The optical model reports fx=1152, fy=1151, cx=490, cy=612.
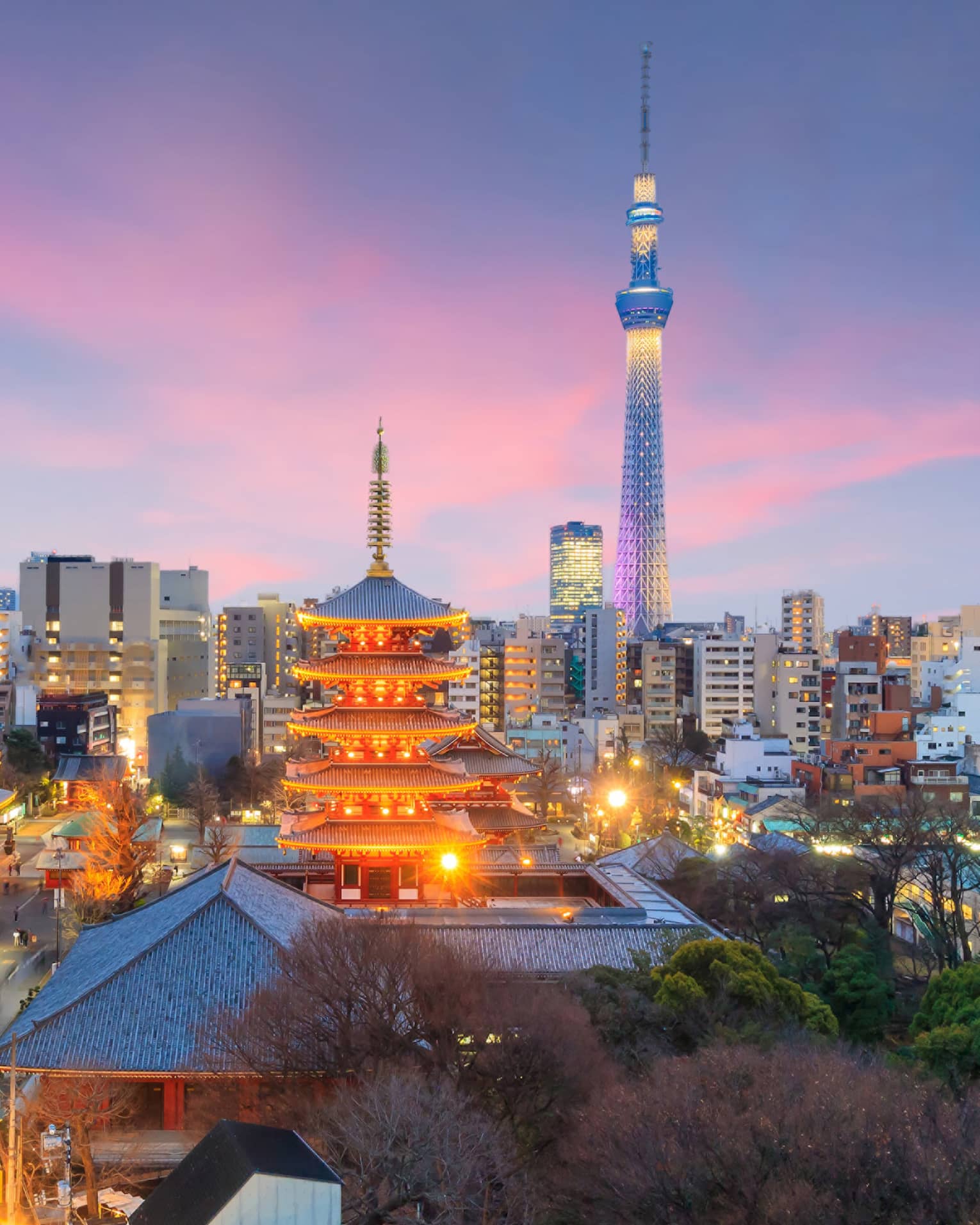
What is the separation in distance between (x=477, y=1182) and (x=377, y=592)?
18.5m

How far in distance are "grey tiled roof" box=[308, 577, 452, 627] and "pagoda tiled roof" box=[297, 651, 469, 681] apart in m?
1.00

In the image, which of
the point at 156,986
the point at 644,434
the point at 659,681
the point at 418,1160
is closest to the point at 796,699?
the point at 659,681

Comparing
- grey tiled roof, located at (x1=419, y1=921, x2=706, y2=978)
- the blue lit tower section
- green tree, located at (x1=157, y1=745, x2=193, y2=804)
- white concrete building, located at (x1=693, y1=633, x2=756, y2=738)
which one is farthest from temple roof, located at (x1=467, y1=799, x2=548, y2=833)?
the blue lit tower section

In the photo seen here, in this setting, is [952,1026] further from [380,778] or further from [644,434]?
[644,434]

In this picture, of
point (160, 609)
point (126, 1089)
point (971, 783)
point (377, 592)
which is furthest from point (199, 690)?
point (126, 1089)

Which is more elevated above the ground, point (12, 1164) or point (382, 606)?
point (382, 606)

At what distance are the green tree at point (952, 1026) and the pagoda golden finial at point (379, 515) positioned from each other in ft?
54.2

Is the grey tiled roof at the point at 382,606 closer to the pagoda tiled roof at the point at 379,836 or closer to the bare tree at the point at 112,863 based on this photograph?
the pagoda tiled roof at the point at 379,836

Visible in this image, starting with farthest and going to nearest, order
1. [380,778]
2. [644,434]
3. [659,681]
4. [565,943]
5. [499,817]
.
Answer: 1. [644,434]
2. [659,681]
3. [499,817]
4. [380,778]
5. [565,943]

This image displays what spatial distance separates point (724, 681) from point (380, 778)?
5657 centimetres

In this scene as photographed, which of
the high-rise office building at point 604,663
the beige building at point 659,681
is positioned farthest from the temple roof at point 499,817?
the high-rise office building at point 604,663

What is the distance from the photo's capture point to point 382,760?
29.5m

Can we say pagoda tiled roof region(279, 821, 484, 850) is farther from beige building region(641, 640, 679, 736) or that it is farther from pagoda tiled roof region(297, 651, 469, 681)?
beige building region(641, 640, 679, 736)

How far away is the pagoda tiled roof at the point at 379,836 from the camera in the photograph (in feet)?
92.5
